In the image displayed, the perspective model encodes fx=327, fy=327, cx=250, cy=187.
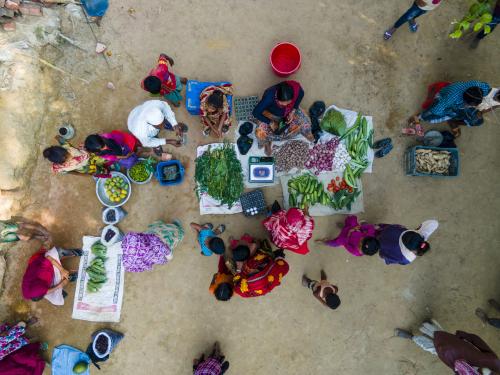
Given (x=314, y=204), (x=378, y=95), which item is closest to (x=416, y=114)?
(x=378, y=95)

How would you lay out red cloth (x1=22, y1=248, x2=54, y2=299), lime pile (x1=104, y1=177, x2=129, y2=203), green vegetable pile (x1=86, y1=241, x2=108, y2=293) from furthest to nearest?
1. green vegetable pile (x1=86, y1=241, x2=108, y2=293)
2. lime pile (x1=104, y1=177, x2=129, y2=203)
3. red cloth (x1=22, y1=248, x2=54, y2=299)

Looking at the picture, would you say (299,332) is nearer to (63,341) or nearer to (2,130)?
(63,341)

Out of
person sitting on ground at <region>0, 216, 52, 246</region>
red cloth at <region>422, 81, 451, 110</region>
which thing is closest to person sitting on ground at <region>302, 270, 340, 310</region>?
red cloth at <region>422, 81, 451, 110</region>

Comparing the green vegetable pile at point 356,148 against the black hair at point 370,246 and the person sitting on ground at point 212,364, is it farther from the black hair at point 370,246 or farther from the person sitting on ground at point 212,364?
the person sitting on ground at point 212,364

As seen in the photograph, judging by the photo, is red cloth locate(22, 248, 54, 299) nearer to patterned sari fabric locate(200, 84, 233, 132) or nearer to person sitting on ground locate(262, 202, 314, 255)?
patterned sari fabric locate(200, 84, 233, 132)

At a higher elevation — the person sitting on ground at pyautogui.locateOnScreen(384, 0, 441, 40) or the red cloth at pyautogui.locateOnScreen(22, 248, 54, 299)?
the person sitting on ground at pyautogui.locateOnScreen(384, 0, 441, 40)

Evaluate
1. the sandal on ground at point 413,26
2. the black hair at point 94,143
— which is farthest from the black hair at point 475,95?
the black hair at point 94,143
